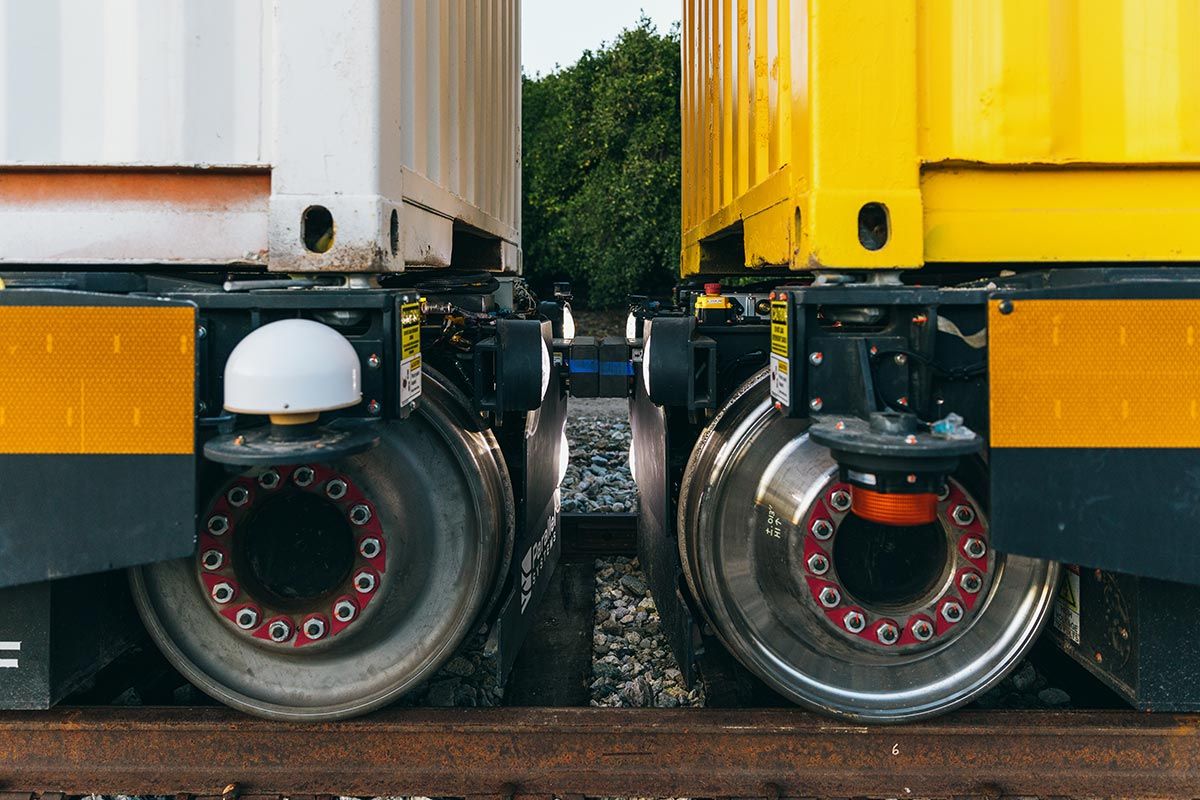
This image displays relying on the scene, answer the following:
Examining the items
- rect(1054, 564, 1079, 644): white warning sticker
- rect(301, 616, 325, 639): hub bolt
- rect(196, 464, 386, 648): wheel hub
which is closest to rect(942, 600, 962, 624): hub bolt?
rect(1054, 564, 1079, 644): white warning sticker

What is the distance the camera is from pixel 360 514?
6.80ft

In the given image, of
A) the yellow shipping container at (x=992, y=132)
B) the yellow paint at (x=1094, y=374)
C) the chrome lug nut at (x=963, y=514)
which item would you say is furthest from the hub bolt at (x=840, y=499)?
the yellow shipping container at (x=992, y=132)

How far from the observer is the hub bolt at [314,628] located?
6.75 ft

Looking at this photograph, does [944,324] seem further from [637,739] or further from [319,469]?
[319,469]

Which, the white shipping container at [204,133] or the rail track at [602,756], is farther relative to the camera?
the rail track at [602,756]

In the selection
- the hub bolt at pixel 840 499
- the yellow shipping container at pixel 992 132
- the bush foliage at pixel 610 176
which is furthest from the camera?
the bush foliage at pixel 610 176

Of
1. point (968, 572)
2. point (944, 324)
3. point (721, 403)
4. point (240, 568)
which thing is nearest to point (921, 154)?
point (944, 324)

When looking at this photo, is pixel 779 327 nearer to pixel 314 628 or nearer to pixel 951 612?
pixel 951 612

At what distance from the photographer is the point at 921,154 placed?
1908 mm

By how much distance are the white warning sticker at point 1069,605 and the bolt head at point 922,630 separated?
1.79 feet

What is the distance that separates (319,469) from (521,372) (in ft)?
2.07

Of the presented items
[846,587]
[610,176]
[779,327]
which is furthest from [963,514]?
[610,176]

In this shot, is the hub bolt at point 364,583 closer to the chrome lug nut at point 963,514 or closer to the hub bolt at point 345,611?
the hub bolt at point 345,611

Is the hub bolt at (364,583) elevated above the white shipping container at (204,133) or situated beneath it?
situated beneath
